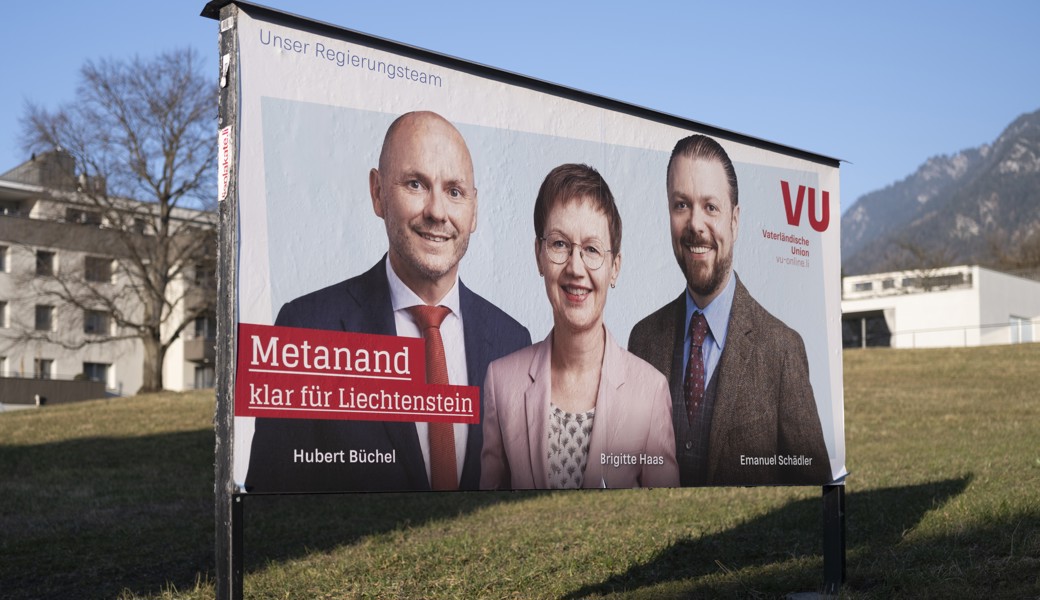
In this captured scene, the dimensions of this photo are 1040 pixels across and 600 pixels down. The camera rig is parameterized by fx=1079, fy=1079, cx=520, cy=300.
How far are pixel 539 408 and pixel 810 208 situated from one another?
308cm

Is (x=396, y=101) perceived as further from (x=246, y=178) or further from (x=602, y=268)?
(x=602, y=268)

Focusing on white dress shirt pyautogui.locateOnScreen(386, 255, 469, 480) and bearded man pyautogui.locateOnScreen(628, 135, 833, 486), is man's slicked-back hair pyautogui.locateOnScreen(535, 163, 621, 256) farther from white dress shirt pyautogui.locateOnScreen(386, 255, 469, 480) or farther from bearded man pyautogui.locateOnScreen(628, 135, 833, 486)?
white dress shirt pyautogui.locateOnScreen(386, 255, 469, 480)

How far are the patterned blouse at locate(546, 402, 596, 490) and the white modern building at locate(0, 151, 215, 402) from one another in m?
37.9

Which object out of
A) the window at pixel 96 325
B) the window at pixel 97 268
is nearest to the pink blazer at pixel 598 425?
the window at pixel 97 268

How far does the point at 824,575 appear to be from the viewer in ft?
24.7

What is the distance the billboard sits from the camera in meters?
5.36

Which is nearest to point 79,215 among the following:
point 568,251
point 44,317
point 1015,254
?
point 44,317

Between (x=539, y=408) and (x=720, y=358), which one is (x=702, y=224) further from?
(x=539, y=408)

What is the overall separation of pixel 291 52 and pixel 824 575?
5.00 meters

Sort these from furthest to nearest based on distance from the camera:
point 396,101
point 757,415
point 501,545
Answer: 1. point 501,545
2. point 757,415
3. point 396,101

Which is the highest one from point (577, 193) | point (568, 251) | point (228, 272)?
point (577, 193)

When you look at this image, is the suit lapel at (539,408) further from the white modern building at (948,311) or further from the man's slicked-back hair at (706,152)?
the white modern building at (948,311)

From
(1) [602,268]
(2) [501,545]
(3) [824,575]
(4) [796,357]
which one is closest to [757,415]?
(4) [796,357]

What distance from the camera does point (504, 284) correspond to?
20.8ft
